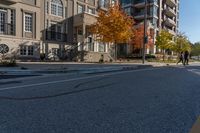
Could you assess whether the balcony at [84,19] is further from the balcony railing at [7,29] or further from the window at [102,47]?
the balcony railing at [7,29]

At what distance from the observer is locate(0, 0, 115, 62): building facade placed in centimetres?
2861

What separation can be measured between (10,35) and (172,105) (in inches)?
975

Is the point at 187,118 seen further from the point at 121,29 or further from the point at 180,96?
the point at 121,29

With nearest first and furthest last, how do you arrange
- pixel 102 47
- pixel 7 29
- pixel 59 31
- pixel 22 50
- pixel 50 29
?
pixel 7 29 < pixel 22 50 < pixel 50 29 < pixel 59 31 < pixel 102 47

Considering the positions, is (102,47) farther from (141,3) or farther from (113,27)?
(141,3)

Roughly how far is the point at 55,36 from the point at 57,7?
3.85 metres

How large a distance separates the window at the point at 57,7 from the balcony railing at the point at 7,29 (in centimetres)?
671

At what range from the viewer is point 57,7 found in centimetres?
3447

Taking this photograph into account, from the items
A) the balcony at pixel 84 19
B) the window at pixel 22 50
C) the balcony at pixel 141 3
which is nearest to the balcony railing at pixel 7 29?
the window at pixel 22 50

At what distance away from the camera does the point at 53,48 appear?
110ft

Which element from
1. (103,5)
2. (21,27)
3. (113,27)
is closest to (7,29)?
(21,27)

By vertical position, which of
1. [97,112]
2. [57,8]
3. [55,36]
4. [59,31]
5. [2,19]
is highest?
[57,8]

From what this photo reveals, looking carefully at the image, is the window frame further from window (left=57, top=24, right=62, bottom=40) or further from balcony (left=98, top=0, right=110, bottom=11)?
balcony (left=98, top=0, right=110, bottom=11)

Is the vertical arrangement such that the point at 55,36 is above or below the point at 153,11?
below
